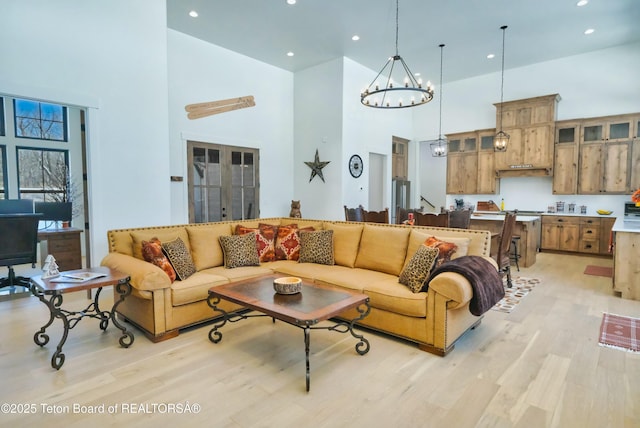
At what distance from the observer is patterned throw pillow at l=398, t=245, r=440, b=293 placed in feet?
9.69

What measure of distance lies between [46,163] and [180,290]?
5777 millimetres

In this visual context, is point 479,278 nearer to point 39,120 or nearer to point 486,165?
point 486,165

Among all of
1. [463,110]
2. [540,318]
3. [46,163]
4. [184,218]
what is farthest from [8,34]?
[463,110]

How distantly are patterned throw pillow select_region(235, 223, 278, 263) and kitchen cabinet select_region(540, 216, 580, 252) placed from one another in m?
6.04

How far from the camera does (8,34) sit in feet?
12.4

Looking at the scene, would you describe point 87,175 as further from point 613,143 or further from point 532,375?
point 613,143

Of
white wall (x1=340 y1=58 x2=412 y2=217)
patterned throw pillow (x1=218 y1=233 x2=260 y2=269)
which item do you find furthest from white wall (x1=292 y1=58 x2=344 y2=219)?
patterned throw pillow (x1=218 y1=233 x2=260 y2=269)

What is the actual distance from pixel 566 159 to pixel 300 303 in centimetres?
720

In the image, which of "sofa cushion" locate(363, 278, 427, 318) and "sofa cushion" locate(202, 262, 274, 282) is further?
"sofa cushion" locate(202, 262, 274, 282)

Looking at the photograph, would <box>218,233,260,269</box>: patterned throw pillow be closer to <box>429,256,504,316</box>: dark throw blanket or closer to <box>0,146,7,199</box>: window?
<box>429,256,504,316</box>: dark throw blanket

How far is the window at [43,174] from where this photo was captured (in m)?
6.54

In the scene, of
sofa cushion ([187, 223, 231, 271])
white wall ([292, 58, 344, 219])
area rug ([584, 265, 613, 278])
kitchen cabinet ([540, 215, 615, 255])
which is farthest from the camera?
white wall ([292, 58, 344, 219])

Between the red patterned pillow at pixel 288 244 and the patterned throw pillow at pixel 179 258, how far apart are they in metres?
1.12

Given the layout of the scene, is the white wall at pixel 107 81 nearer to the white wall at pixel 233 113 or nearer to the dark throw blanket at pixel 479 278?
the white wall at pixel 233 113
